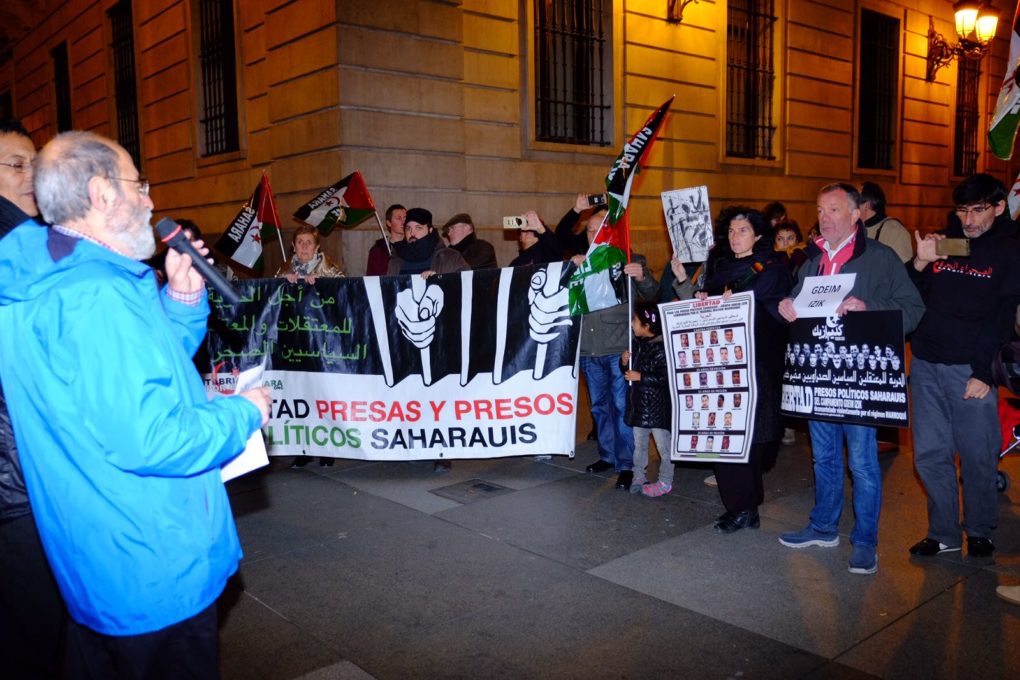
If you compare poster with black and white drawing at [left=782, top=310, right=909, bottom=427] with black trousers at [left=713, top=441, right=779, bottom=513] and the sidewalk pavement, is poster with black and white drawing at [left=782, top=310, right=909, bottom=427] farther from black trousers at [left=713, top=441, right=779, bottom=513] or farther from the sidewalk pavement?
the sidewalk pavement

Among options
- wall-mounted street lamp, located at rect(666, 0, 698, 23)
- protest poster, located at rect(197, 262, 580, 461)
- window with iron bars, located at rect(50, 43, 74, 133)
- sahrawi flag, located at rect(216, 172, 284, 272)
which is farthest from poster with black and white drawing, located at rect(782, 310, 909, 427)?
window with iron bars, located at rect(50, 43, 74, 133)

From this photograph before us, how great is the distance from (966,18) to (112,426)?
19.5 metres

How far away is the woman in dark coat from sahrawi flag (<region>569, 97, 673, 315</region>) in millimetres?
Answer: 947

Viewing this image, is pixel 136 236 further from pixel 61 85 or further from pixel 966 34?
pixel 61 85

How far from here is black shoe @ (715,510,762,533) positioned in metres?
5.31

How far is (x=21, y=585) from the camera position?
2869mm

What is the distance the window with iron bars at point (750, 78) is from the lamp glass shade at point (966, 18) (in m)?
4.16

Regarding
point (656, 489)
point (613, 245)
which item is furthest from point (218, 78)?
point (656, 489)

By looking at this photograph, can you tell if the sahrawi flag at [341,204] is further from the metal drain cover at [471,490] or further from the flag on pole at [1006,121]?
the flag on pole at [1006,121]

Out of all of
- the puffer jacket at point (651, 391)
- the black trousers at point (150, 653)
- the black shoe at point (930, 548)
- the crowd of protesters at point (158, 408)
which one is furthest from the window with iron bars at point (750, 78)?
the black trousers at point (150, 653)

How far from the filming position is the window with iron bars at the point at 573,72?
1330 cm

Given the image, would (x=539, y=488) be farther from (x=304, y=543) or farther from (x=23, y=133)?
(x=23, y=133)

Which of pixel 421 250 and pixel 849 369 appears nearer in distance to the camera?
pixel 849 369

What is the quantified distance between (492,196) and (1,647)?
33.4 feet
